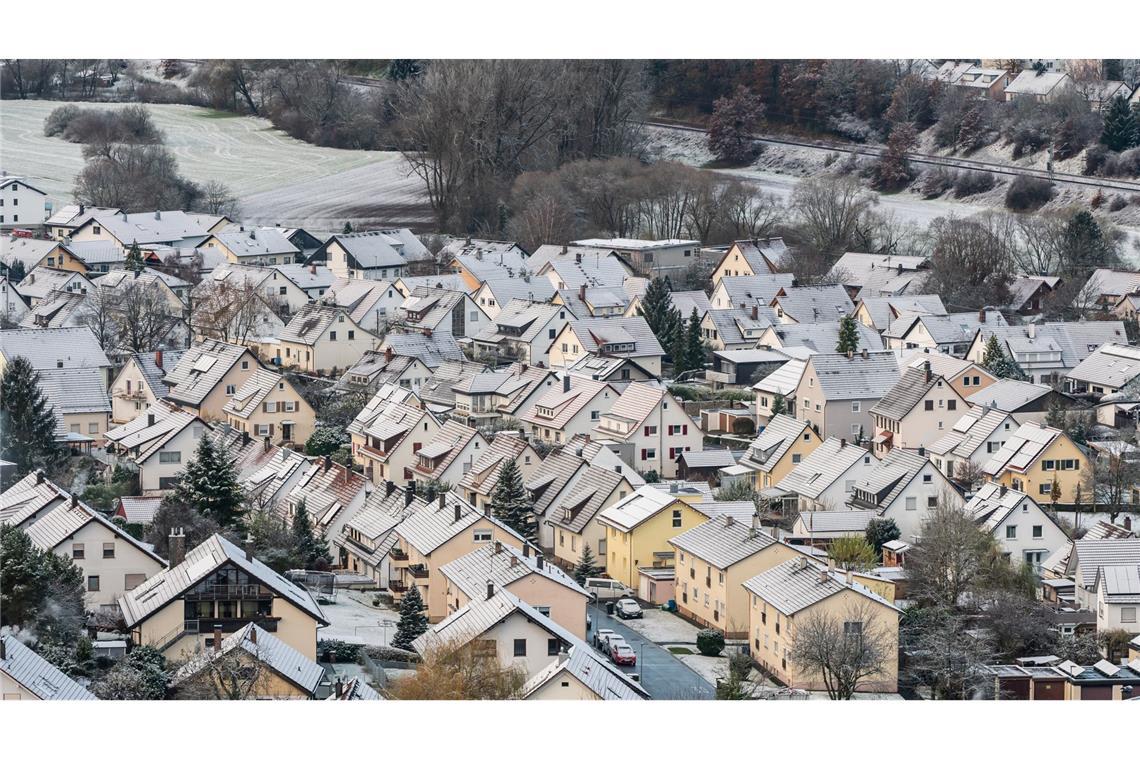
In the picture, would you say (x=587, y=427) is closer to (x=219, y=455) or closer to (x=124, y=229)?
(x=219, y=455)

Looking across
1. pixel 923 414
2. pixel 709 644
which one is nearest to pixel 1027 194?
Result: pixel 923 414

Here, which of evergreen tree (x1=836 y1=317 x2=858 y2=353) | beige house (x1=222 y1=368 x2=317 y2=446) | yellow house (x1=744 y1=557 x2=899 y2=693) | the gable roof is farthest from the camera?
evergreen tree (x1=836 y1=317 x2=858 y2=353)

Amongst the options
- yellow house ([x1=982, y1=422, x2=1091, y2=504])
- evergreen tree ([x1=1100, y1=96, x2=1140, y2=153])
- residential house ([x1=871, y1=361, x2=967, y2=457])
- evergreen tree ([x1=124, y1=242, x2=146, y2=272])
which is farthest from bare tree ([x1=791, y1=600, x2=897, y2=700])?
evergreen tree ([x1=1100, y1=96, x2=1140, y2=153])

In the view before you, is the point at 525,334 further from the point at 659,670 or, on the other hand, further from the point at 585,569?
the point at 659,670

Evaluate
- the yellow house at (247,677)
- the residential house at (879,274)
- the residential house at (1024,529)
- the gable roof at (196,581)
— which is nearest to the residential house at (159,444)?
the gable roof at (196,581)

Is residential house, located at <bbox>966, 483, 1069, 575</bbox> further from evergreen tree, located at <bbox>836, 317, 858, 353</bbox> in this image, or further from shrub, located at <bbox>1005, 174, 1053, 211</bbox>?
shrub, located at <bbox>1005, 174, 1053, 211</bbox>
